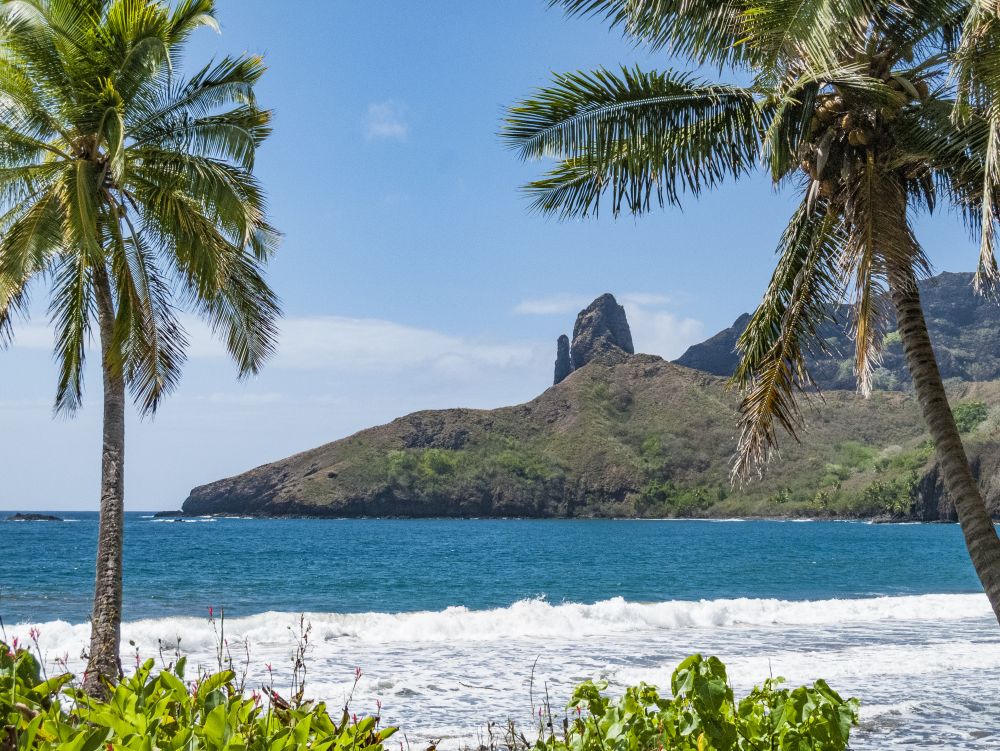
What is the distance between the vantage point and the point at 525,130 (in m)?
7.00

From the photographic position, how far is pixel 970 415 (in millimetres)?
99375

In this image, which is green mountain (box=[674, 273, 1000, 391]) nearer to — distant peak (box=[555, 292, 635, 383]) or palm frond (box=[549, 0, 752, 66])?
distant peak (box=[555, 292, 635, 383])

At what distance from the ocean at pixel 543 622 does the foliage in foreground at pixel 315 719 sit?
1.44 metres

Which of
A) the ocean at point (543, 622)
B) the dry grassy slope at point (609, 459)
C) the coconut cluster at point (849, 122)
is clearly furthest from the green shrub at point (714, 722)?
the dry grassy slope at point (609, 459)

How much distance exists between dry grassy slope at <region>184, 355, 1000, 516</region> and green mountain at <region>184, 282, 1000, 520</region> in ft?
0.64

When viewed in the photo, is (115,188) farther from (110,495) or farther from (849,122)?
(849,122)

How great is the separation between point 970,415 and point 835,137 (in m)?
107

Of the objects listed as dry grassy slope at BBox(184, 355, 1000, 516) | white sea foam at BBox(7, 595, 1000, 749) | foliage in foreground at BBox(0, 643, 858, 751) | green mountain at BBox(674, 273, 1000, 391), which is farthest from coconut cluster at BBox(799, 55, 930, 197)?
green mountain at BBox(674, 273, 1000, 391)

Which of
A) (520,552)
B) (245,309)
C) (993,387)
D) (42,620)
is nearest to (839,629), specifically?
(245,309)

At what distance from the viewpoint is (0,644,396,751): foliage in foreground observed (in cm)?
147

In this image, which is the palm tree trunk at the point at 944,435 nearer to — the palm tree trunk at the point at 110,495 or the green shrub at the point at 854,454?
the palm tree trunk at the point at 110,495

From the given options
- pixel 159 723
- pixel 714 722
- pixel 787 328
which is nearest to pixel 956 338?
pixel 787 328

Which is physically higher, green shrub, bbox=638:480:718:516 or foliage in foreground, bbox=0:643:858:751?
foliage in foreground, bbox=0:643:858:751

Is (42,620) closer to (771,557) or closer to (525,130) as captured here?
(525,130)
